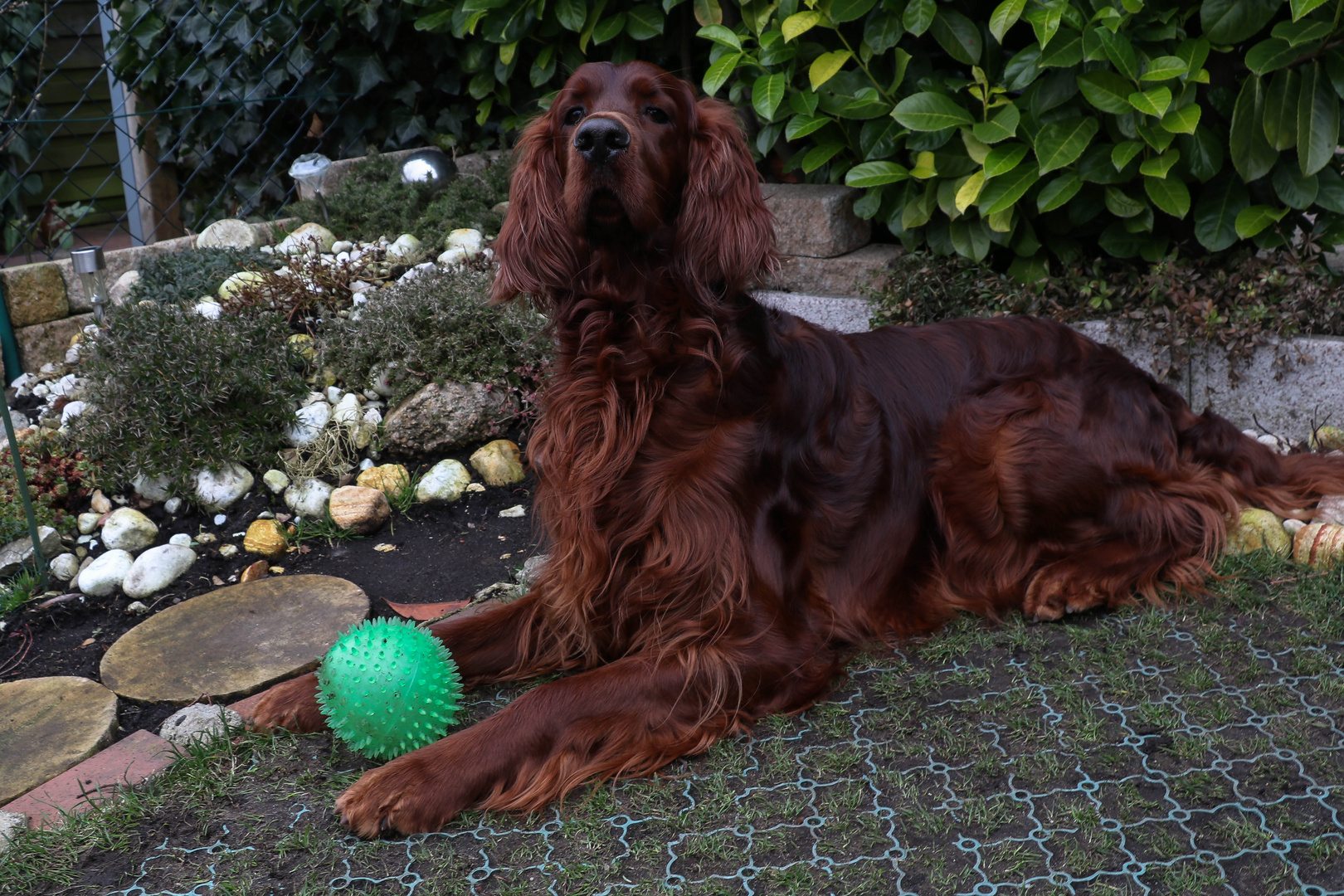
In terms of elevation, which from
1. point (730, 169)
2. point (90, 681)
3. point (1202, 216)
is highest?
point (730, 169)

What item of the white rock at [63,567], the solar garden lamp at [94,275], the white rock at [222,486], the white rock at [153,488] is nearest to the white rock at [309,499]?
the white rock at [222,486]

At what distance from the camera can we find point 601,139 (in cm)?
206

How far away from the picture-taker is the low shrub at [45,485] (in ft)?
10.4

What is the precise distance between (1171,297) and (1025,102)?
30.5 inches

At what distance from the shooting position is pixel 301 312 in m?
4.03

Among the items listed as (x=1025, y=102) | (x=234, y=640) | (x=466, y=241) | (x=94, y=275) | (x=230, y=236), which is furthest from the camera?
(x=230, y=236)

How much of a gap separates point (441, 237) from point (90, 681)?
2575mm

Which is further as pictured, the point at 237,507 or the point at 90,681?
the point at 237,507

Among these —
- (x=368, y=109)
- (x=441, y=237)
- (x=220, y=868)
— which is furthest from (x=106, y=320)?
(x=220, y=868)

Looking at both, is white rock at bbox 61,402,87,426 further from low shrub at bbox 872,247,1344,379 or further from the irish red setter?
low shrub at bbox 872,247,1344,379

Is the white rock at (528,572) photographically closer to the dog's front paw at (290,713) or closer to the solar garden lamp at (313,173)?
the dog's front paw at (290,713)

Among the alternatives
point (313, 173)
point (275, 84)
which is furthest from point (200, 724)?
point (275, 84)

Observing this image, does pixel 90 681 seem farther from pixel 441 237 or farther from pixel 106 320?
pixel 441 237

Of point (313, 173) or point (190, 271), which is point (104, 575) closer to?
point (190, 271)
